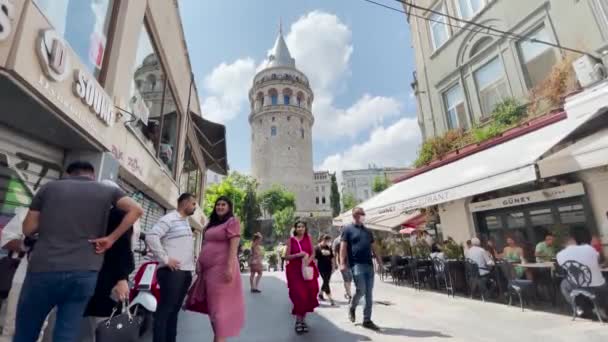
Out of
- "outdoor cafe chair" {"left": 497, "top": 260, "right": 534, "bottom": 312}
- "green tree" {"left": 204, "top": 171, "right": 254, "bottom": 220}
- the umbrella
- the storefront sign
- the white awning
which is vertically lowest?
"outdoor cafe chair" {"left": 497, "top": 260, "right": 534, "bottom": 312}

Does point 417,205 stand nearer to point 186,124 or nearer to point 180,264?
point 180,264

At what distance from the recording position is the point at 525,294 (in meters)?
5.64

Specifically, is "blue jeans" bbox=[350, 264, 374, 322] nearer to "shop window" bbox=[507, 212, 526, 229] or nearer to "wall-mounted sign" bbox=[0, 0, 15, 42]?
"wall-mounted sign" bbox=[0, 0, 15, 42]

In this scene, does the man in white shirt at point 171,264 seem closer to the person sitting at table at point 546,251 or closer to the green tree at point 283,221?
the person sitting at table at point 546,251

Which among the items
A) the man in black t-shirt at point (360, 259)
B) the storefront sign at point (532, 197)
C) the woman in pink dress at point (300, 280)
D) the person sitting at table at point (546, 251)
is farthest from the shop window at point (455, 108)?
the woman in pink dress at point (300, 280)

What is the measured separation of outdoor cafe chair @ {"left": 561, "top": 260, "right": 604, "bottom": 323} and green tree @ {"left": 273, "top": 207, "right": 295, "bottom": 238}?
144 ft

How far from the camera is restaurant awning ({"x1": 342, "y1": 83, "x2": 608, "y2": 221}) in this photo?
5.21m

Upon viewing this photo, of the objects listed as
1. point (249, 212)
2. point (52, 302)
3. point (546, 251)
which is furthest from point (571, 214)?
point (249, 212)

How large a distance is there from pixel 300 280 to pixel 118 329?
A: 287 centimetres

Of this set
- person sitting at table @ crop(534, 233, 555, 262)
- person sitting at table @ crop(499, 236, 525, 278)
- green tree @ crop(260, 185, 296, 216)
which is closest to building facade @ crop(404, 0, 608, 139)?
person sitting at table @ crop(534, 233, 555, 262)

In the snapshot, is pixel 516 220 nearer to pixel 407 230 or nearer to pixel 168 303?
pixel 407 230

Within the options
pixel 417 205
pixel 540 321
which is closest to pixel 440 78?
pixel 417 205

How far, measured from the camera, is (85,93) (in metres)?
3.73

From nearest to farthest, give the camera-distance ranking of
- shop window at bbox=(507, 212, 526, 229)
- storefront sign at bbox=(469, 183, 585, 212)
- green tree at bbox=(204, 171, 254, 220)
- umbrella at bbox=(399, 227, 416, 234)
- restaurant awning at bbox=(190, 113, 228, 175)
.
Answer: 1. storefront sign at bbox=(469, 183, 585, 212)
2. shop window at bbox=(507, 212, 526, 229)
3. restaurant awning at bbox=(190, 113, 228, 175)
4. umbrella at bbox=(399, 227, 416, 234)
5. green tree at bbox=(204, 171, 254, 220)
